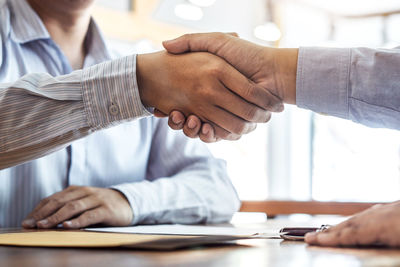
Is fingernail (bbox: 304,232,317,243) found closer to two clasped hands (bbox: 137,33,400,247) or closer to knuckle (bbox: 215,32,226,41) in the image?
two clasped hands (bbox: 137,33,400,247)

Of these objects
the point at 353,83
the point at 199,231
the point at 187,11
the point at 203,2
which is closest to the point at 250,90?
the point at 353,83

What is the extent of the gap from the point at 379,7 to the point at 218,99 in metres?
3.95

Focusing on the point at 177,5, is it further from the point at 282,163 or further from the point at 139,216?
the point at 139,216

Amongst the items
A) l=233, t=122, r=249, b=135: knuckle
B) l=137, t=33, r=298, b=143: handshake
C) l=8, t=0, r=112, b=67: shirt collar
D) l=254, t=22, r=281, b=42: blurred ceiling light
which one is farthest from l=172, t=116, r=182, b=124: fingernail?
l=254, t=22, r=281, b=42: blurred ceiling light

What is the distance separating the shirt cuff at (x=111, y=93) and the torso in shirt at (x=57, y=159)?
337 mm

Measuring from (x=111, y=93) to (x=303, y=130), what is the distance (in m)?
4.07

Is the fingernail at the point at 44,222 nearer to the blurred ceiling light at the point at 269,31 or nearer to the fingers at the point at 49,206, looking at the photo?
the fingers at the point at 49,206

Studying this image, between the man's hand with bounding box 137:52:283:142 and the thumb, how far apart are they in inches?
0.7

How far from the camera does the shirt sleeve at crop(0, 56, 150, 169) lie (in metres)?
0.89

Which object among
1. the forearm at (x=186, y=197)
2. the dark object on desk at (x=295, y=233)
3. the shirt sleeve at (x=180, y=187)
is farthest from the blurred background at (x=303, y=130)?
the dark object on desk at (x=295, y=233)

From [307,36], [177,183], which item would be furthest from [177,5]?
[177,183]

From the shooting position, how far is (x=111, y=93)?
0.92 metres

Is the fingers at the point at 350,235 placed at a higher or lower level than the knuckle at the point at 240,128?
Result: lower

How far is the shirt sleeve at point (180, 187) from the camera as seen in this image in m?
1.09
